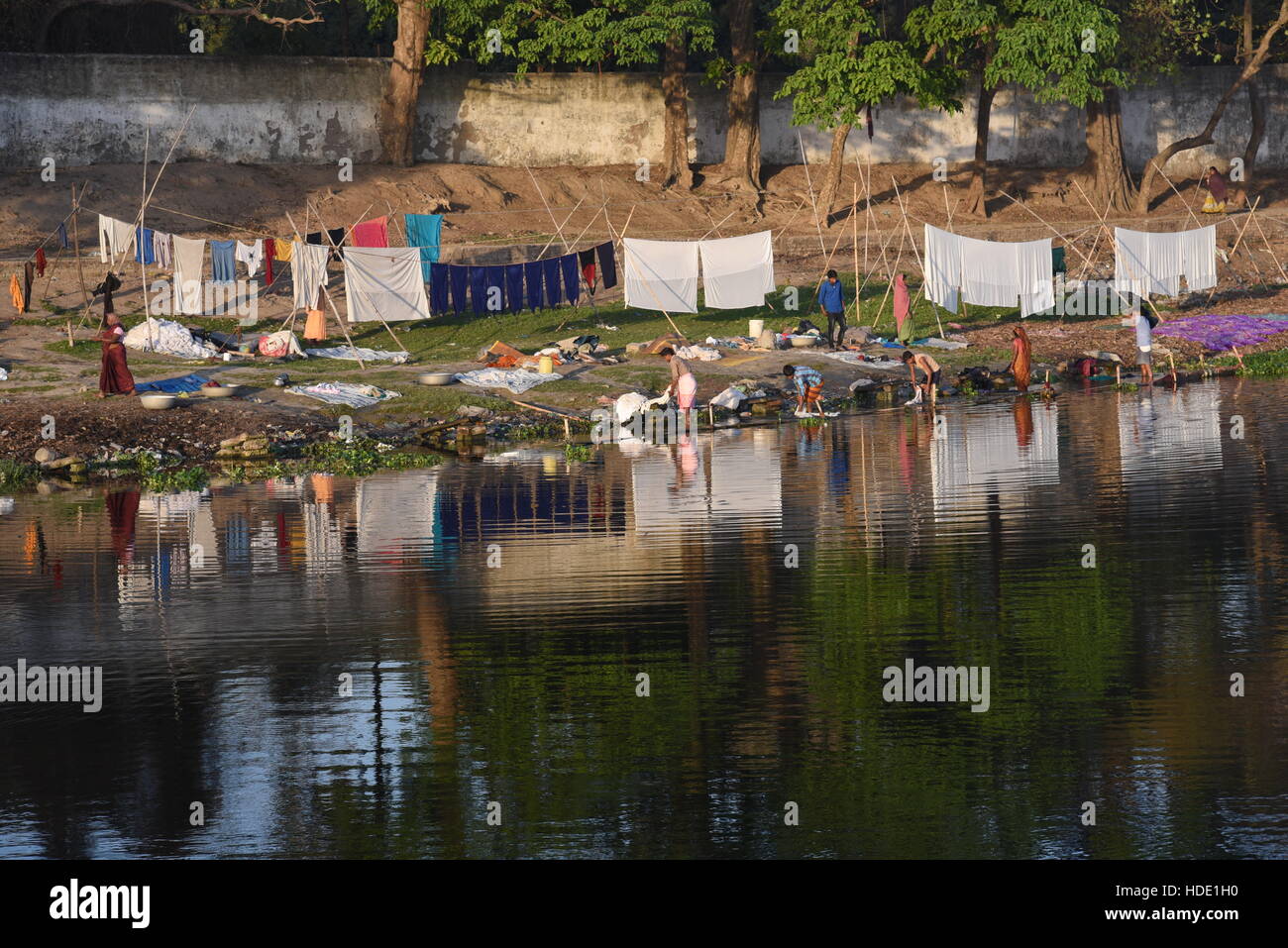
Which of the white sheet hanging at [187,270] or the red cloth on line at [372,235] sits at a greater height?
the red cloth on line at [372,235]

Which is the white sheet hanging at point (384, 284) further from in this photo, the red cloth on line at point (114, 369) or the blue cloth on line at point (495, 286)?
the red cloth on line at point (114, 369)

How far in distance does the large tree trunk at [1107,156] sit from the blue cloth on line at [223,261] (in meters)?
22.5

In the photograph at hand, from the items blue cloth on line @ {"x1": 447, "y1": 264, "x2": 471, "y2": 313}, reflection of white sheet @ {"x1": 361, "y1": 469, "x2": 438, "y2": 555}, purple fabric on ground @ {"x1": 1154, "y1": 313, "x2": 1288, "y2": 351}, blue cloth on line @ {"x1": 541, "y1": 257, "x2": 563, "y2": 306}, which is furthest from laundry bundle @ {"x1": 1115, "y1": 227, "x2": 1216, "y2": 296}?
reflection of white sheet @ {"x1": 361, "y1": 469, "x2": 438, "y2": 555}

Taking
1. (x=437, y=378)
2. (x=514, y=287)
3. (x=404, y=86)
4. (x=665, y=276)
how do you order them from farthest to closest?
(x=404, y=86), (x=665, y=276), (x=514, y=287), (x=437, y=378)

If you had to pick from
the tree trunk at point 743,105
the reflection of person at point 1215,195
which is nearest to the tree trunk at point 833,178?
the tree trunk at point 743,105

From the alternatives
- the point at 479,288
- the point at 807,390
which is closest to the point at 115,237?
the point at 479,288

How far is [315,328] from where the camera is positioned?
29.6 meters

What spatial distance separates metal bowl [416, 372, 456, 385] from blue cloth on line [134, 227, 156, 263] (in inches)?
252

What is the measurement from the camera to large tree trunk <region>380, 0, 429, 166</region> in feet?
129

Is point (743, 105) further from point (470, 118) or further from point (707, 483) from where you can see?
point (707, 483)

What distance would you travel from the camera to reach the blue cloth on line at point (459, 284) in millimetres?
30266

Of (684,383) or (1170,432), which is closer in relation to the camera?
(1170,432)

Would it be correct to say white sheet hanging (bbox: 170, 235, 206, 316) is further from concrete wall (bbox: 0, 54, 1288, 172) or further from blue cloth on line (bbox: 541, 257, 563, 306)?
concrete wall (bbox: 0, 54, 1288, 172)

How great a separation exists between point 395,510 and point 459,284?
12002 millimetres
